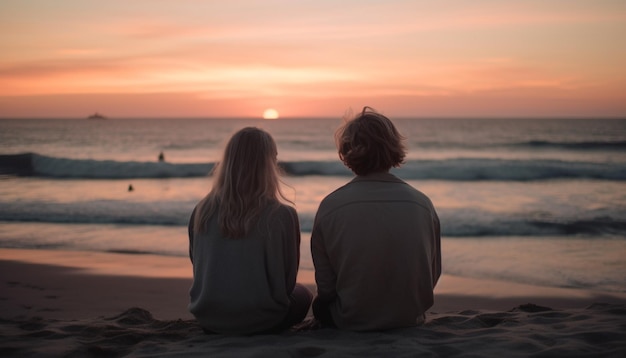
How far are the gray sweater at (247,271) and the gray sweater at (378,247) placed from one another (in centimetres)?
18

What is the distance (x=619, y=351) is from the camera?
2984 millimetres

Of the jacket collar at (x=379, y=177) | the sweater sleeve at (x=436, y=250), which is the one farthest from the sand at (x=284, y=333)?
the jacket collar at (x=379, y=177)

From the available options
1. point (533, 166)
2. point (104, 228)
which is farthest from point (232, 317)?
point (533, 166)

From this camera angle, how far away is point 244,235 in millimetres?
3176

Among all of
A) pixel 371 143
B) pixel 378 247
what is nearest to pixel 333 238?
pixel 378 247

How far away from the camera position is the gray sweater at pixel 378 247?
3109mm

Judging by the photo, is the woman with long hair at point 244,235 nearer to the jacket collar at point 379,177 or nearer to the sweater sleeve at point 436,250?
the jacket collar at point 379,177

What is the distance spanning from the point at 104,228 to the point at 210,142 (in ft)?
99.9

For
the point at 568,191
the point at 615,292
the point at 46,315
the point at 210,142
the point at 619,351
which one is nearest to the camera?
the point at 619,351

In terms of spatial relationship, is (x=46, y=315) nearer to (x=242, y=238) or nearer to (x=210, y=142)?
(x=242, y=238)

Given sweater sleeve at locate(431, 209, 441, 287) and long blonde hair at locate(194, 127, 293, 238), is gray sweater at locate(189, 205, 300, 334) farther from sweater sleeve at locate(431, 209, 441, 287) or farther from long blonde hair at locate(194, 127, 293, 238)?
sweater sleeve at locate(431, 209, 441, 287)

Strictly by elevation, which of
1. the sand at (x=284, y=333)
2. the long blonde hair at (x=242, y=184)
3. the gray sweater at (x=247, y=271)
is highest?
the long blonde hair at (x=242, y=184)

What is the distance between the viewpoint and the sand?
3.06 metres

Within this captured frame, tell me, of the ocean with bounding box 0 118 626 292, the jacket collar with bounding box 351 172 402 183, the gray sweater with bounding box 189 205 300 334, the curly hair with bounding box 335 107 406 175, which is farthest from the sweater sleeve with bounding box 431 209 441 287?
the gray sweater with bounding box 189 205 300 334
